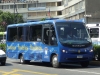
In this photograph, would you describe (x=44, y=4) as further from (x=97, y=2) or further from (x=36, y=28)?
(x=36, y=28)

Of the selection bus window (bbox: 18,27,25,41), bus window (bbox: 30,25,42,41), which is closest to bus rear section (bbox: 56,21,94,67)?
bus window (bbox: 30,25,42,41)

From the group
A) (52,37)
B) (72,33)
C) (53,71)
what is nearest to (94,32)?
(72,33)

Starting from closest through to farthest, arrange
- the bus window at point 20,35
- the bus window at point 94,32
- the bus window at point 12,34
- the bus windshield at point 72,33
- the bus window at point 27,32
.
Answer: the bus windshield at point 72,33 → the bus window at point 27,32 → the bus window at point 20,35 → the bus window at point 12,34 → the bus window at point 94,32

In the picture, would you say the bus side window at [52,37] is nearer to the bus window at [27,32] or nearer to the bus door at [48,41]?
the bus door at [48,41]

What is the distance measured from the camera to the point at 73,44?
64.1 feet

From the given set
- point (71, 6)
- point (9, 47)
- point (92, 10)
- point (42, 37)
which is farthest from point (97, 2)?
point (42, 37)

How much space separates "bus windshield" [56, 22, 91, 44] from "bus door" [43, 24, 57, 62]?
510 millimetres

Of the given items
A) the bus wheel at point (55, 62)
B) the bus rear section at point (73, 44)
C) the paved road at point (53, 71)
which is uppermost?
the bus rear section at point (73, 44)

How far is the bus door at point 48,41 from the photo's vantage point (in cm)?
2025

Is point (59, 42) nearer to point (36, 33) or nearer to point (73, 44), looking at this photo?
point (73, 44)

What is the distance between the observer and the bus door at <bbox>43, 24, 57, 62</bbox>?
66.4 ft

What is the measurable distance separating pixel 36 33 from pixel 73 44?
149 inches

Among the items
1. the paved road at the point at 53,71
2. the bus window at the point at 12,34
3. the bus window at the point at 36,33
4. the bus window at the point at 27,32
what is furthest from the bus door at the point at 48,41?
the bus window at the point at 12,34

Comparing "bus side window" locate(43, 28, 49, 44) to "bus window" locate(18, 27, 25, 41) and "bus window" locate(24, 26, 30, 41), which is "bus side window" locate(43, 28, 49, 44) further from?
"bus window" locate(18, 27, 25, 41)
